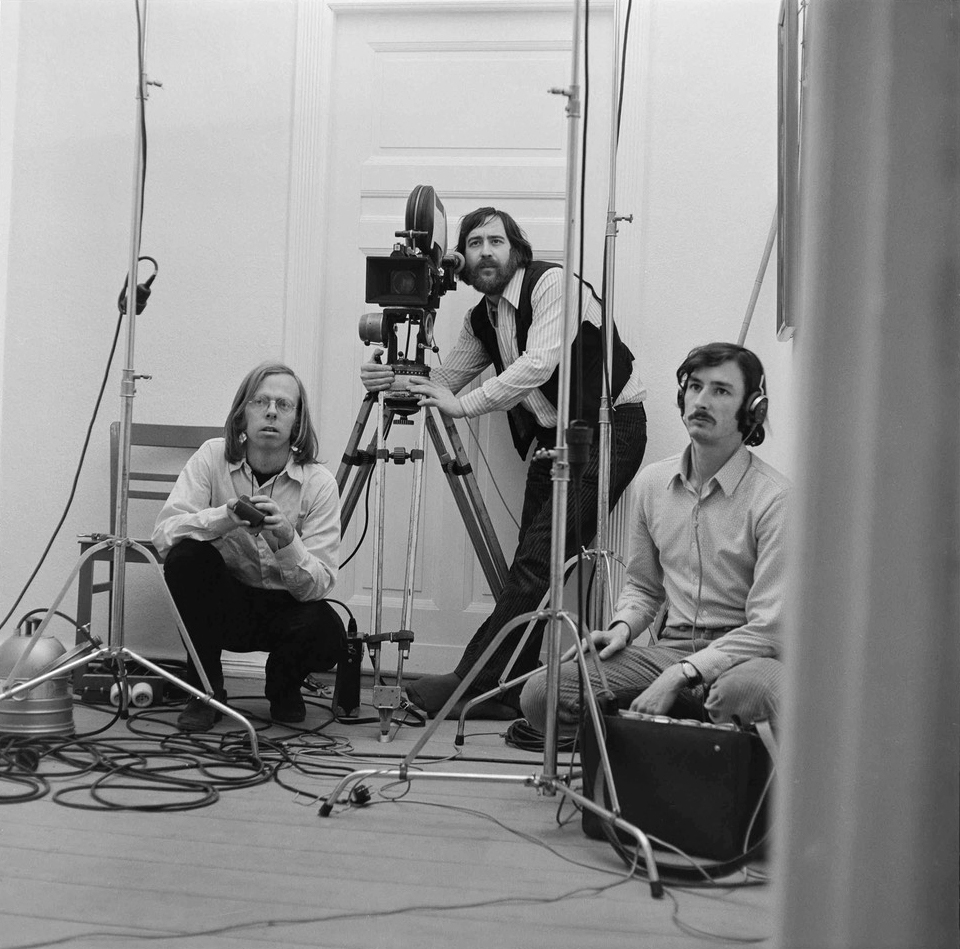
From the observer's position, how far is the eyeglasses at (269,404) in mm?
2600

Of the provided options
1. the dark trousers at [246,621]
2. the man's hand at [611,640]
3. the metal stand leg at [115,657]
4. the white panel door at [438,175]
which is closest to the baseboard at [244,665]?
the white panel door at [438,175]

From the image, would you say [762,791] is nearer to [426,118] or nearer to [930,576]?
[930,576]

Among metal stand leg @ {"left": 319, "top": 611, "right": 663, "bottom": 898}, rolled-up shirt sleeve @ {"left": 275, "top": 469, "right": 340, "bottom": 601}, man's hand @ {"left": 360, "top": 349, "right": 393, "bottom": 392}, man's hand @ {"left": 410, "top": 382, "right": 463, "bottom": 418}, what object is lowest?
metal stand leg @ {"left": 319, "top": 611, "right": 663, "bottom": 898}

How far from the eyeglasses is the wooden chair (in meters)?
0.55

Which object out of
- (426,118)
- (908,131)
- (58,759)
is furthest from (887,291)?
(426,118)

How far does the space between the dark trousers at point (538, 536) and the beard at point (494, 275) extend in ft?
1.52

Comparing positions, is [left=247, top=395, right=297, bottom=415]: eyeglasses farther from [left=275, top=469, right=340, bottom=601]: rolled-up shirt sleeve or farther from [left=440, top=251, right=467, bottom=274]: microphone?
[left=440, top=251, right=467, bottom=274]: microphone

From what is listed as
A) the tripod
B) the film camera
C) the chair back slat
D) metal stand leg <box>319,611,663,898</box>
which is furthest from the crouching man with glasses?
metal stand leg <box>319,611,663,898</box>

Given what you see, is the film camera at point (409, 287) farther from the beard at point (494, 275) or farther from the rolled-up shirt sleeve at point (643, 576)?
the rolled-up shirt sleeve at point (643, 576)

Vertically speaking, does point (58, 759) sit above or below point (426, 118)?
below

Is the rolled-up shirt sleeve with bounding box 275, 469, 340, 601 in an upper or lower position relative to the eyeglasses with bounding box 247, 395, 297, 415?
lower

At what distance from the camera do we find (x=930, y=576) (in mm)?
280

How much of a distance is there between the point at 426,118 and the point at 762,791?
92.7 inches

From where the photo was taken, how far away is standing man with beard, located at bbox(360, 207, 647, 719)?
2.76 m
